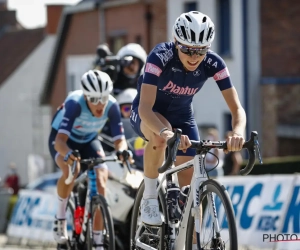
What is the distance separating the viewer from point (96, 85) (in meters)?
10.4

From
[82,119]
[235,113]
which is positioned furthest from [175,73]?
[82,119]

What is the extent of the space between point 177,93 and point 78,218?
300 centimetres

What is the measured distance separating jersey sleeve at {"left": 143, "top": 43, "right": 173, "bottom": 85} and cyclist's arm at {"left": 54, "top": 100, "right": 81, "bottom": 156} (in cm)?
257

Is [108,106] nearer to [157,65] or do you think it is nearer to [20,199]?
[157,65]

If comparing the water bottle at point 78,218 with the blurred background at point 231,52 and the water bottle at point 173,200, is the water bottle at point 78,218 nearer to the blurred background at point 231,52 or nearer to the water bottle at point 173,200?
the water bottle at point 173,200

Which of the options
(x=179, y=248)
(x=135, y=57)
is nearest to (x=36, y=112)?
(x=135, y=57)

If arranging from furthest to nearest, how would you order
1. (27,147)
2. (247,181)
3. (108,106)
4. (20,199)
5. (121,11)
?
(27,147) → (121,11) → (20,199) → (247,181) → (108,106)

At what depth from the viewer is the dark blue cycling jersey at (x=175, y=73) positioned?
8.00m

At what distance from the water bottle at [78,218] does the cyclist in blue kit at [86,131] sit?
17 centimetres

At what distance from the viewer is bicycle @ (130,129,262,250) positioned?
287 inches

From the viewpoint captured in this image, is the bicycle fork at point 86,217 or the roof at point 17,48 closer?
the bicycle fork at point 86,217

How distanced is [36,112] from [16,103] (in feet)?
4.80

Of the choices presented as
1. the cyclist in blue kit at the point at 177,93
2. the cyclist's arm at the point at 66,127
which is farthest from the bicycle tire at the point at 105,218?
the cyclist in blue kit at the point at 177,93

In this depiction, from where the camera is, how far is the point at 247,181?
41.3 feet
